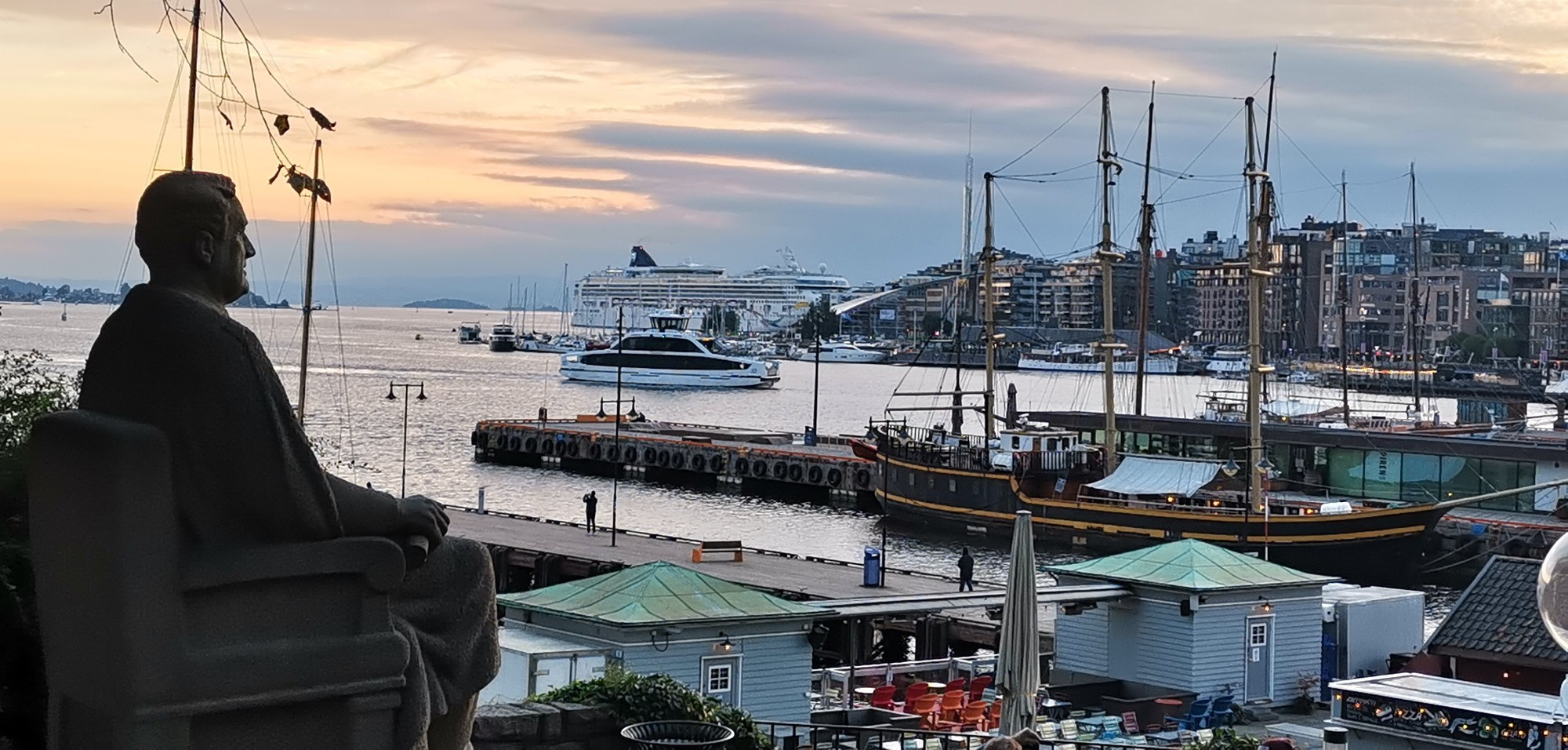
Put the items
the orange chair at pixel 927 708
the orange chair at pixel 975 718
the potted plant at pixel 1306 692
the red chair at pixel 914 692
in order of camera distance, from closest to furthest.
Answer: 1. the orange chair at pixel 975 718
2. the orange chair at pixel 927 708
3. the red chair at pixel 914 692
4. the potted plant at pixel 1306 692

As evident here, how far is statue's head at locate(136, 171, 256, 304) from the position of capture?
5.62 metres

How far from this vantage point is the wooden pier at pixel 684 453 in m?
71.1

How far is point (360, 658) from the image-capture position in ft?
18.9

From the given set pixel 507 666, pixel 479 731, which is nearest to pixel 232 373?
pixel 479 731

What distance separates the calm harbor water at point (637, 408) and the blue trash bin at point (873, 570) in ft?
32.3

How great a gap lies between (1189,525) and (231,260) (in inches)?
1932

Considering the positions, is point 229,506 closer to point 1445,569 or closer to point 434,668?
point 434,668

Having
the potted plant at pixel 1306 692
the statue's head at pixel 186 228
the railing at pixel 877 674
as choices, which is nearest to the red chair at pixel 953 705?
the railing at pixel 877 674

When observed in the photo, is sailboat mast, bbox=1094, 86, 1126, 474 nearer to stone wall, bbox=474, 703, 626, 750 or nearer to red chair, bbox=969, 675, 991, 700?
red chair, bbox=969, 675, 991, 700

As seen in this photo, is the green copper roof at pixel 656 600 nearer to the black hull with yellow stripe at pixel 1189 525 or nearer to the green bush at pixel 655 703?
the green bush at pixel 655 703

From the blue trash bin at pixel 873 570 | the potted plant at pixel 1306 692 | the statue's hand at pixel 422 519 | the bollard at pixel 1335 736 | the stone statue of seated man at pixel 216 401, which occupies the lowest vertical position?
the potted plant at pixel 1306 692

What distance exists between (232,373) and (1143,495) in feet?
164

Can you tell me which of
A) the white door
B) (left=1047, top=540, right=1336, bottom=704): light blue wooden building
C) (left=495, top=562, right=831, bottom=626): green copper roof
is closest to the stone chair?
(left=495, top=562, right=831, bottom=626): green copper roof

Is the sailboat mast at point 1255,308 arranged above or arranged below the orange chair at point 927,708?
above
